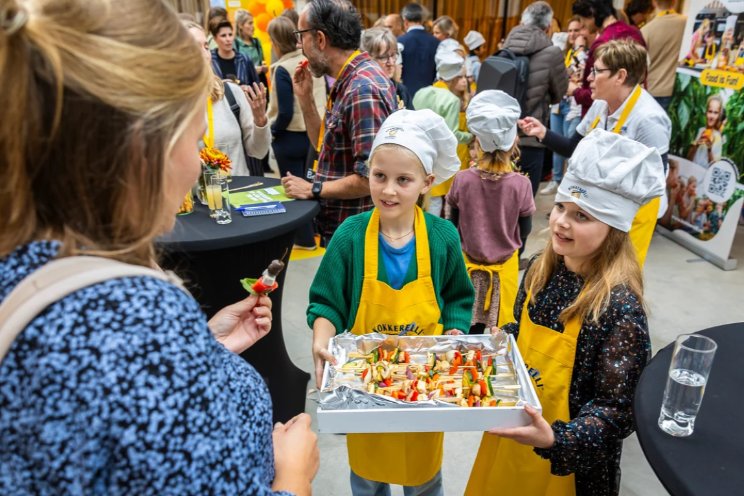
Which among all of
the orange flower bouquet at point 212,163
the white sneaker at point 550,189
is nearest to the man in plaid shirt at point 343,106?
the orange flower bouquet at point 212,163

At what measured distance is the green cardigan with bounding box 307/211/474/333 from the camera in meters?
1.84

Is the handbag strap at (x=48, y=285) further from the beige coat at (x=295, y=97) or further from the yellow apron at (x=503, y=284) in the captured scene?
the beige coat at (x=295, y=97)

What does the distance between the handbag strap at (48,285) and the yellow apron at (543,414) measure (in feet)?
4.37

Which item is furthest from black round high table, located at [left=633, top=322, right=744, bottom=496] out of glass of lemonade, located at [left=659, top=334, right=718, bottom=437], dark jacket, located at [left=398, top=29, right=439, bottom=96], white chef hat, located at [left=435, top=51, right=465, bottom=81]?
dark jacket, located at [left=398, top=29, right=439, bottom=96]

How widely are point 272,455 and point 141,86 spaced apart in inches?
24.8

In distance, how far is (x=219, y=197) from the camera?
7.54 feet

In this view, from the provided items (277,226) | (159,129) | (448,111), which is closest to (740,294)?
(448,111)

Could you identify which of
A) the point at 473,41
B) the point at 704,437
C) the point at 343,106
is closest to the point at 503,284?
the point at 343,106

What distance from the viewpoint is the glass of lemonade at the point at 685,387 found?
125cm

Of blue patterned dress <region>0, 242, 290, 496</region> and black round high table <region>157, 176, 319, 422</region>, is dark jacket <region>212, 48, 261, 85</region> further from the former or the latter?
blue patterned dress <region>0, 242, 290, 496</region>

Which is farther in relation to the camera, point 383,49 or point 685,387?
point 383,49

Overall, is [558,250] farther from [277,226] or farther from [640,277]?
[277,226]

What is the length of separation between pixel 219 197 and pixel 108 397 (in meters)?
1.80

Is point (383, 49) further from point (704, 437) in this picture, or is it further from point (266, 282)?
point (704, 437)
